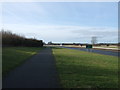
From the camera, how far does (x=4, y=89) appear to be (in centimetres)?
645

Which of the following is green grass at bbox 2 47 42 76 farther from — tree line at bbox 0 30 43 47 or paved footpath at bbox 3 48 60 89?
tree line at bbox 0 30 43 47

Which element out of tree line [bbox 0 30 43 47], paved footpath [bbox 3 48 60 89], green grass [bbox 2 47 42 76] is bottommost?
paved footpath [bbox 3 48 60 89]

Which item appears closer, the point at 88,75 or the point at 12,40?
the point at 88,75

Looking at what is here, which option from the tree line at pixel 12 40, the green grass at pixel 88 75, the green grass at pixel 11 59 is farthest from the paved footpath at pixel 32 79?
the tree line at pixel 12 40

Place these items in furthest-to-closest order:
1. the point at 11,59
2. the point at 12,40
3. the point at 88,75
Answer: the point at 12,40 → the point at 11,59 → the point at 88,75

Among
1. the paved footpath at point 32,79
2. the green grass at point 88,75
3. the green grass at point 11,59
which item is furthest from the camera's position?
the green grass at point 11,59

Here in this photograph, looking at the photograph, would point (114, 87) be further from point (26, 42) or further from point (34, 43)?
point (34, 43)

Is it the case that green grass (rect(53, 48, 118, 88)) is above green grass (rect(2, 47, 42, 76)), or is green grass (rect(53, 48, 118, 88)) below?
below

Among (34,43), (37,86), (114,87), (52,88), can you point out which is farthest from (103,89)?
(34,43)

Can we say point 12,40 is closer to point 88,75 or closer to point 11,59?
point 11,59

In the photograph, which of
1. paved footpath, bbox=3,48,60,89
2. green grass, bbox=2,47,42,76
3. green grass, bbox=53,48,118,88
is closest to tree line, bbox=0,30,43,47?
green grass, bbox=2,47,42,76

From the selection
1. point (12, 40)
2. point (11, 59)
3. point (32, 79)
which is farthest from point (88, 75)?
point (12, 40)

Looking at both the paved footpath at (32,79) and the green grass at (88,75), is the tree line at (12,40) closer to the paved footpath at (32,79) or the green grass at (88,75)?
the green grass at (88,75)

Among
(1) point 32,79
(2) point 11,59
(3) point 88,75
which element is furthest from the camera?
(2) point 11,59
